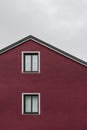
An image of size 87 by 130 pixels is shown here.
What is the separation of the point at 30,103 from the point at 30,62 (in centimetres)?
283

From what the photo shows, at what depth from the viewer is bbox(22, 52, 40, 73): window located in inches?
1623

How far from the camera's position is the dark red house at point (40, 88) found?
1597 inches

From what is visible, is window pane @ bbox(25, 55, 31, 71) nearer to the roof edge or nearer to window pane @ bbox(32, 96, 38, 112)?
the roof edge

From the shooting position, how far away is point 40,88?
1612 inches

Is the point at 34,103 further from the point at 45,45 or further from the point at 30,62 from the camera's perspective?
the point at 45,45

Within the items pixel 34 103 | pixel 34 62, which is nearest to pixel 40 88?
pixel 34 103

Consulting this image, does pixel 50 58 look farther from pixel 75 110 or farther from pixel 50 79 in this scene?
pixel 75 110

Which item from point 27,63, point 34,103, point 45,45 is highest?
point 45,45

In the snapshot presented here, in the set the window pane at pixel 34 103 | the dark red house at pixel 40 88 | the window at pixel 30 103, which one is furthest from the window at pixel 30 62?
the window pane at pixel 34 103

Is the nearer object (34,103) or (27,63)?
(34,103)

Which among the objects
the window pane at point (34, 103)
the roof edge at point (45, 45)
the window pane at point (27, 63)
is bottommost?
the window pane at point (34, 103)

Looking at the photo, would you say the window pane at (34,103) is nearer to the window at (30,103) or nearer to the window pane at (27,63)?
the window at (30,103)

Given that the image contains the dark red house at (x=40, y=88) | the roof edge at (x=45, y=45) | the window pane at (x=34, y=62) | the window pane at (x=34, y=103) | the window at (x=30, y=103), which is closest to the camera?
the dark red house at (x=40, y=88)

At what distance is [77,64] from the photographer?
41188 mm
